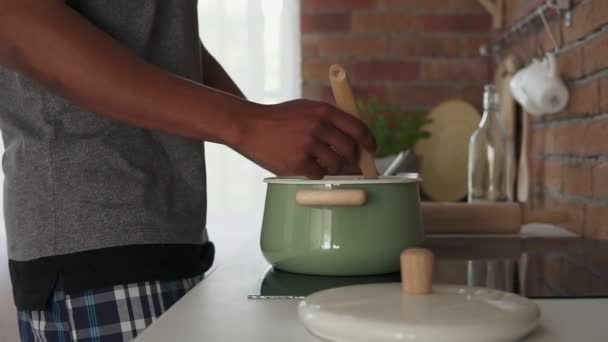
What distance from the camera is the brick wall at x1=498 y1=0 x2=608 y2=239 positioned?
1107mm

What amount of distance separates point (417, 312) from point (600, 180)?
772 millimetres

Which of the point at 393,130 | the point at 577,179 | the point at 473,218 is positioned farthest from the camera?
the point at 393,130

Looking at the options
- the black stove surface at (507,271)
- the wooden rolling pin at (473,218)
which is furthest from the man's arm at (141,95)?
the wooden rolling pin at (473,218)

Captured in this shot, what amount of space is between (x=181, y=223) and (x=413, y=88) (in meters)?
1.69

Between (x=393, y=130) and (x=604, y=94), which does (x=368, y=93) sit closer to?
(x=393, y=130)

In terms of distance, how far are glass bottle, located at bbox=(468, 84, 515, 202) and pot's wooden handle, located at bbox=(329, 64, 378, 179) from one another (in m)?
0.84

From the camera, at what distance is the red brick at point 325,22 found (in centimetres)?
242

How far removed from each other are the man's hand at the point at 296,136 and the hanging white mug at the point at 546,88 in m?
0.77

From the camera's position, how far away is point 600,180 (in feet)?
3.68

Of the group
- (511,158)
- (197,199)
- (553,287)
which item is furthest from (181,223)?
(511,158)

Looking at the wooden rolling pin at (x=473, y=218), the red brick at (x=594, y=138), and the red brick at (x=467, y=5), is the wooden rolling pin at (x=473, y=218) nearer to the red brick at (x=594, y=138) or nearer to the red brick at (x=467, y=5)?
the red brick at (x=594, y=138)

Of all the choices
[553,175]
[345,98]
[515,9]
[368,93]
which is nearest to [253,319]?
[345,98]

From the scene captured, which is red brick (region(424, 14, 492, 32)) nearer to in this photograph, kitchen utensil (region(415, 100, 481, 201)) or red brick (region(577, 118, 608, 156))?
kitchen utensil (region(415, 100, 481, 201))

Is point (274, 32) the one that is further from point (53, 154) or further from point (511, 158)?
point (53, 154)
